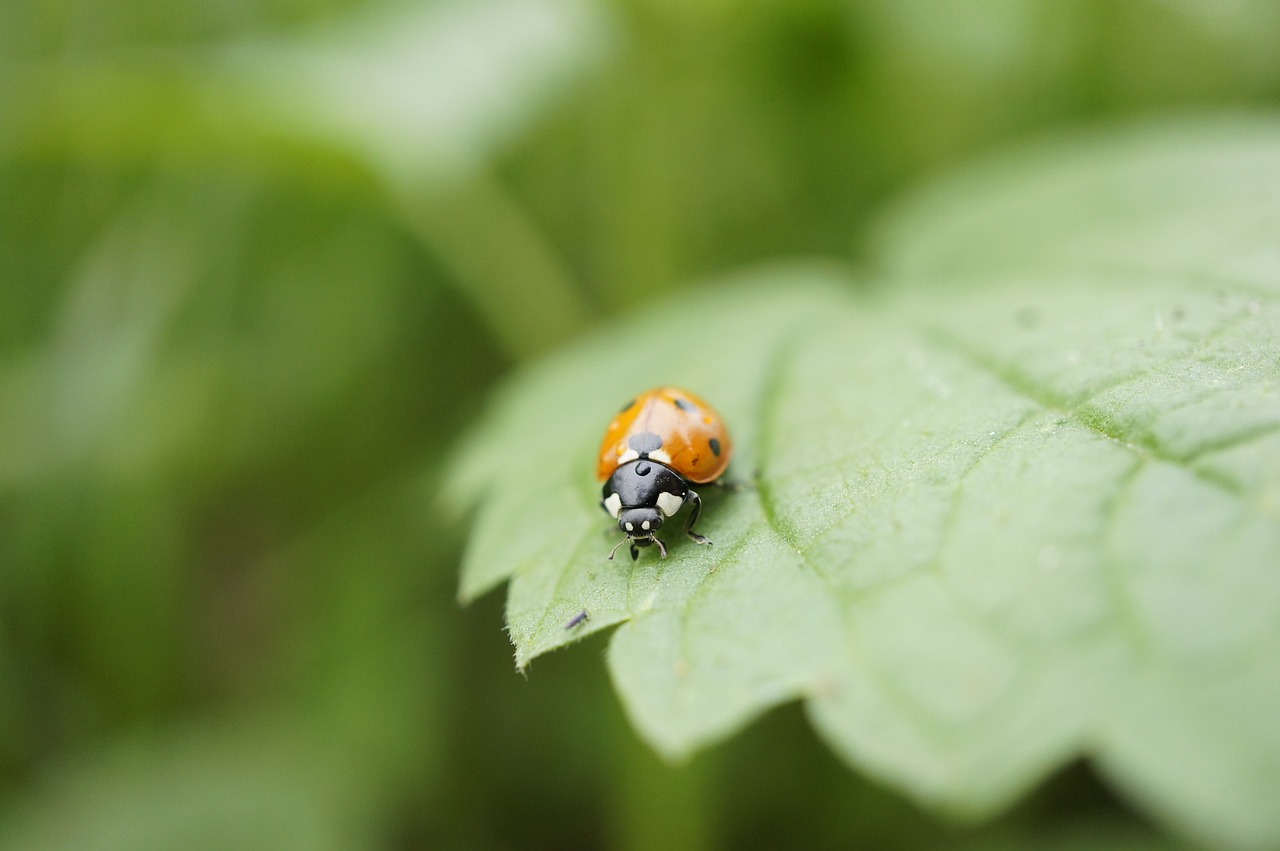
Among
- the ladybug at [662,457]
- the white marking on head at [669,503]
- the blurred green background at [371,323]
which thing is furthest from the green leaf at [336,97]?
the white marking on head at [669,503]

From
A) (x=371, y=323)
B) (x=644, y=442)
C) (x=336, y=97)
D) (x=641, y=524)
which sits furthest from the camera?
(x=371, y=323)

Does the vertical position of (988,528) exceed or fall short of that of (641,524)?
it falls short

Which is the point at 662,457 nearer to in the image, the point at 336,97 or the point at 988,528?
the point at 988,528

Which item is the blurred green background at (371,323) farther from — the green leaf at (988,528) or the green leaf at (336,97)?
the green leaf at (988,528)

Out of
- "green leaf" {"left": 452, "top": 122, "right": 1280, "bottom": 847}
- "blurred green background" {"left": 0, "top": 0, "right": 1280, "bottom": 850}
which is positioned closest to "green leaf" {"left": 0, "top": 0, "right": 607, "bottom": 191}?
"blurred green background" {"left": 0, "top": 0, "right": 1280, "bottom": 850}

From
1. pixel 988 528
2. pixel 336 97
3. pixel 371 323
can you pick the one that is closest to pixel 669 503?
pixel 988 528

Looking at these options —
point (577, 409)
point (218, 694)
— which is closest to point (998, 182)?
point (577, 409)
